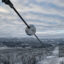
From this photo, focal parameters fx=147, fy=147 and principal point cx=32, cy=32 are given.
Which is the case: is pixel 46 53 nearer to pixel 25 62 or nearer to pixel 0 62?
pixel 25 62

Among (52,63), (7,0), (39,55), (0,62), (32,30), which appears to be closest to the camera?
(7,0)

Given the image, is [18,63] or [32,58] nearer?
[18,63]

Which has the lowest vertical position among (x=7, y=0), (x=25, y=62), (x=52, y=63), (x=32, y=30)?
(x=25, y=62)

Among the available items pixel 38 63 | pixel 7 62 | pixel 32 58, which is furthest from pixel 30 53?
pixel 7 62

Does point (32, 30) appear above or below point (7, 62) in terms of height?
above

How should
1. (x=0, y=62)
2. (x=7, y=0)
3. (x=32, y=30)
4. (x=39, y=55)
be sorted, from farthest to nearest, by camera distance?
(x=39, y=55)
(x=0, y=62)
(x=32, y=30)
(x=7, y=0)

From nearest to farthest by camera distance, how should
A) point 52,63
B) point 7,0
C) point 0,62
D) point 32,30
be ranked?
point 7,0, point 32,30, point 52,63, point 0,62

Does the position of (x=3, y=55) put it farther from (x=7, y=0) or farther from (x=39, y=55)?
(x=7, y=0)

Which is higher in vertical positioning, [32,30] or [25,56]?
[32,30]

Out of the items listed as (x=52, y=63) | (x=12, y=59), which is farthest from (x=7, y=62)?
(x=52, y=63)
